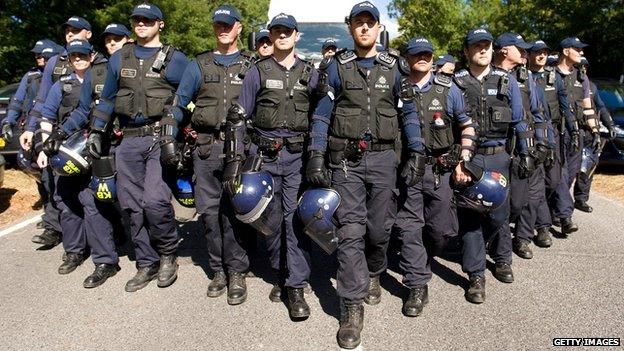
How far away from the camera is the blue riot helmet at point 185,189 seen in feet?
14.9

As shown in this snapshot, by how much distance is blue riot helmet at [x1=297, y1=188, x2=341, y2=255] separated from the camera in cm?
362

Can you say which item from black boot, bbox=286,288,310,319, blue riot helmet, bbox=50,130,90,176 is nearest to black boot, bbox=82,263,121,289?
blue riot helmet, bbox=50,130,90,176

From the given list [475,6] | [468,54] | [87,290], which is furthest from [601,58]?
[87,290]

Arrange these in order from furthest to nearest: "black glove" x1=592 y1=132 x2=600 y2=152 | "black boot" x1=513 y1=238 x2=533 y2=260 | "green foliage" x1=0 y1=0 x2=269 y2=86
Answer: "green foliage" x1=0 y1=0 x2=269 y2=86 < "black glove" x1=592 y1=132 x2=600 y2=152 < "black boot" x1=513 y1=238 x2=533 y2=260

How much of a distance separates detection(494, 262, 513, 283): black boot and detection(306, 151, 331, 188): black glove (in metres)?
2.03

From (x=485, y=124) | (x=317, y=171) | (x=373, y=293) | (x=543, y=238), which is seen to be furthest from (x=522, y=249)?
(x=317, y=171)

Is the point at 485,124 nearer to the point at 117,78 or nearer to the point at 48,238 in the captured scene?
the point at 117,78

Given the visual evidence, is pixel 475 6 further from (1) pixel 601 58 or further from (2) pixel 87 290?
(2) pixel 87 290

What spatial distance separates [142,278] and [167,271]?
8.9 inches

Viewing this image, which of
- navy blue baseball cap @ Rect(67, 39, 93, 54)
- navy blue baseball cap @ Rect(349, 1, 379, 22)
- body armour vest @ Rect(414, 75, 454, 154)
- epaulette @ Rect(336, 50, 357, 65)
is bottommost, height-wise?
body armour vest @ Rect(414, 75, 454, 154)

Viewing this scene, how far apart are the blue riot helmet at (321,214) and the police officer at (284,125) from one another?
1.27ft

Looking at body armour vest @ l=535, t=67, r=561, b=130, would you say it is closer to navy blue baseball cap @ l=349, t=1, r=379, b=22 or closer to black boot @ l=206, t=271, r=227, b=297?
navy blue baseball cap @ l=349, t=1, r=379, b=22

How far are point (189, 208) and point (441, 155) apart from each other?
2.35 m

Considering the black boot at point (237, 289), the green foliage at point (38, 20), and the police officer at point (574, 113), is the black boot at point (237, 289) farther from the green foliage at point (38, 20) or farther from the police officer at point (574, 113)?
the green foliage at point (38, 20)
